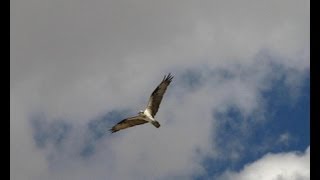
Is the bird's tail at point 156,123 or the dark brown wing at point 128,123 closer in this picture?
the bird's tail at point 156,123

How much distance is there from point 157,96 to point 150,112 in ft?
6.00

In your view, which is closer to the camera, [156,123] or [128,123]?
[156,123]

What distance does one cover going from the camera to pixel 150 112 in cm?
4862

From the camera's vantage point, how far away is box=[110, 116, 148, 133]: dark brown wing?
48.7 meters

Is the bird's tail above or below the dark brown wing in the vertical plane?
below

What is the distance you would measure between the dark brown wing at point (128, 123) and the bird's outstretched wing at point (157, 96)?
3.80ft

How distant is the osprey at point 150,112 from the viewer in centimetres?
4819

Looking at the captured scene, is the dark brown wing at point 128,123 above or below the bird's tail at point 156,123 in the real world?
above

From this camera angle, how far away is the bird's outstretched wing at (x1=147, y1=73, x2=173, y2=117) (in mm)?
49000

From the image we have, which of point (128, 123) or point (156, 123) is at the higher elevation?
point (128, 123)

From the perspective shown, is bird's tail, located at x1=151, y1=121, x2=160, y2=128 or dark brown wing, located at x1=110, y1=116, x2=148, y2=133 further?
dark brown wing, located at x1=110, y1=116, x2=148, y2=133
